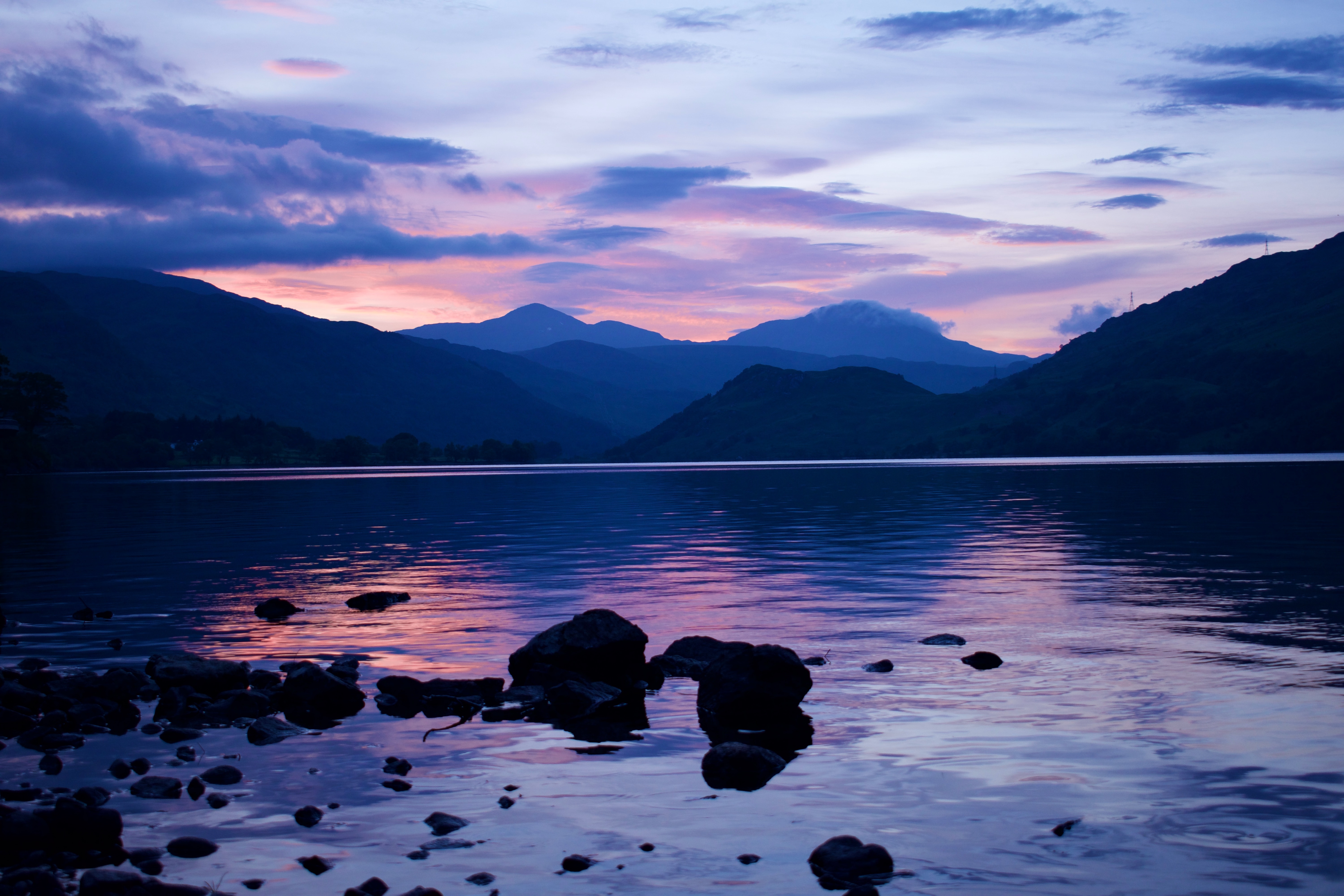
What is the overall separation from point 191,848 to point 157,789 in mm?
3242

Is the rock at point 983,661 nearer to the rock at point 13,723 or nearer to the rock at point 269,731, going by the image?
the rock at point 269,731

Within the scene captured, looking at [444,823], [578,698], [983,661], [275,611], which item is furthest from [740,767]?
[275,611]

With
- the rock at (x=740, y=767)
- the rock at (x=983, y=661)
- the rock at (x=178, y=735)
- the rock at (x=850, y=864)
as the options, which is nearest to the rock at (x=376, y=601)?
the rock at (x=178, y=735)

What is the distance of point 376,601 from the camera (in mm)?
41125

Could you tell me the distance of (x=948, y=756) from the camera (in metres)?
19.4

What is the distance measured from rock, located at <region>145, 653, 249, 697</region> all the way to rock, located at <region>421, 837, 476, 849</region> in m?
12.4

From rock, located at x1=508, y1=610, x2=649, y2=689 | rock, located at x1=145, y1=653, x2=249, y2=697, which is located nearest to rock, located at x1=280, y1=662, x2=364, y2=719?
rock, located at x1=145, y1=653, x2=249, y2=697

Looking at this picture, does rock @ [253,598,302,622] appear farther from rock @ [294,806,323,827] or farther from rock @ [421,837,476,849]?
rock @ [421,837,476,849]

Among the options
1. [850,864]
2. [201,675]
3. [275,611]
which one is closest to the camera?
[850,864]

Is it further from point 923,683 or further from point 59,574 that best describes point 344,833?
point 59,574

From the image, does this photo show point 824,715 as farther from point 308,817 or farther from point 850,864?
point 308,817

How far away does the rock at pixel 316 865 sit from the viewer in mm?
14273

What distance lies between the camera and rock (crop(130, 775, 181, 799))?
17.4 m

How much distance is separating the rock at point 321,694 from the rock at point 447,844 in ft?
30.3
